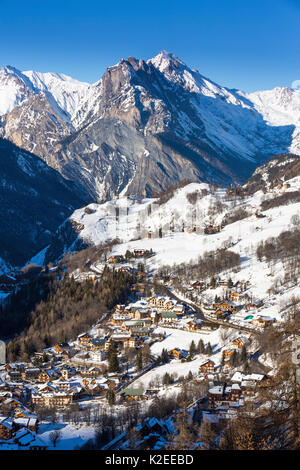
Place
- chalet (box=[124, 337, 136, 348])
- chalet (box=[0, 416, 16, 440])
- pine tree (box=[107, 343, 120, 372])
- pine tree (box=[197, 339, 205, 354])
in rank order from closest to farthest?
1. chalet (box=[0, 416, 16, 440])
2. pine tree (box=[107, 343, 120, 372])
3. pine tree (box=[197, 339, 205, 354])
4. chalet (box=[124, 337, 136, 348])

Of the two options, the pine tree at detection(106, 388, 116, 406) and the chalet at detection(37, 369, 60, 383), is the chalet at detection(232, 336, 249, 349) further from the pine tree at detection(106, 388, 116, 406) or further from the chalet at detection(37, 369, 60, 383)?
the chalet at detection(37, 369, 60, 383)

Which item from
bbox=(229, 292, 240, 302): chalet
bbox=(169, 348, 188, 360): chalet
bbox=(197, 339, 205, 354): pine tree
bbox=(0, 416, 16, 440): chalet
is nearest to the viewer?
bbox=(0, 416, 16, 440): chalet

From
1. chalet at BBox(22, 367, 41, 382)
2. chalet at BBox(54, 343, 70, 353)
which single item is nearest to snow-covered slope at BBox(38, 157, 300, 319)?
chalet at BBox(54, 343, 70, 353)

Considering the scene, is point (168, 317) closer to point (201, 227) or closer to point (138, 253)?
point (138, 253)

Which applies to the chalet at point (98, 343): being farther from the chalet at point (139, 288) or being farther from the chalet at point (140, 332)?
the chalet at point (139, 288)

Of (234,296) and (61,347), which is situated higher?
(234,296)

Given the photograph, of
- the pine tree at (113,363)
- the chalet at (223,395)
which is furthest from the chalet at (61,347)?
the chalet at (223,395)

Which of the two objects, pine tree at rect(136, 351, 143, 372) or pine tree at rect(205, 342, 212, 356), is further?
pine tree at rect(205, 342, 212, 356)

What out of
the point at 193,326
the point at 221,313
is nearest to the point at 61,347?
the point at 193,326

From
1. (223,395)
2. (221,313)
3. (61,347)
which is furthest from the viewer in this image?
(221,313)

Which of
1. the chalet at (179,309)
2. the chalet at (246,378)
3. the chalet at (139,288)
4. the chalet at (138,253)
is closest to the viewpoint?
the chalet at (246,378)
